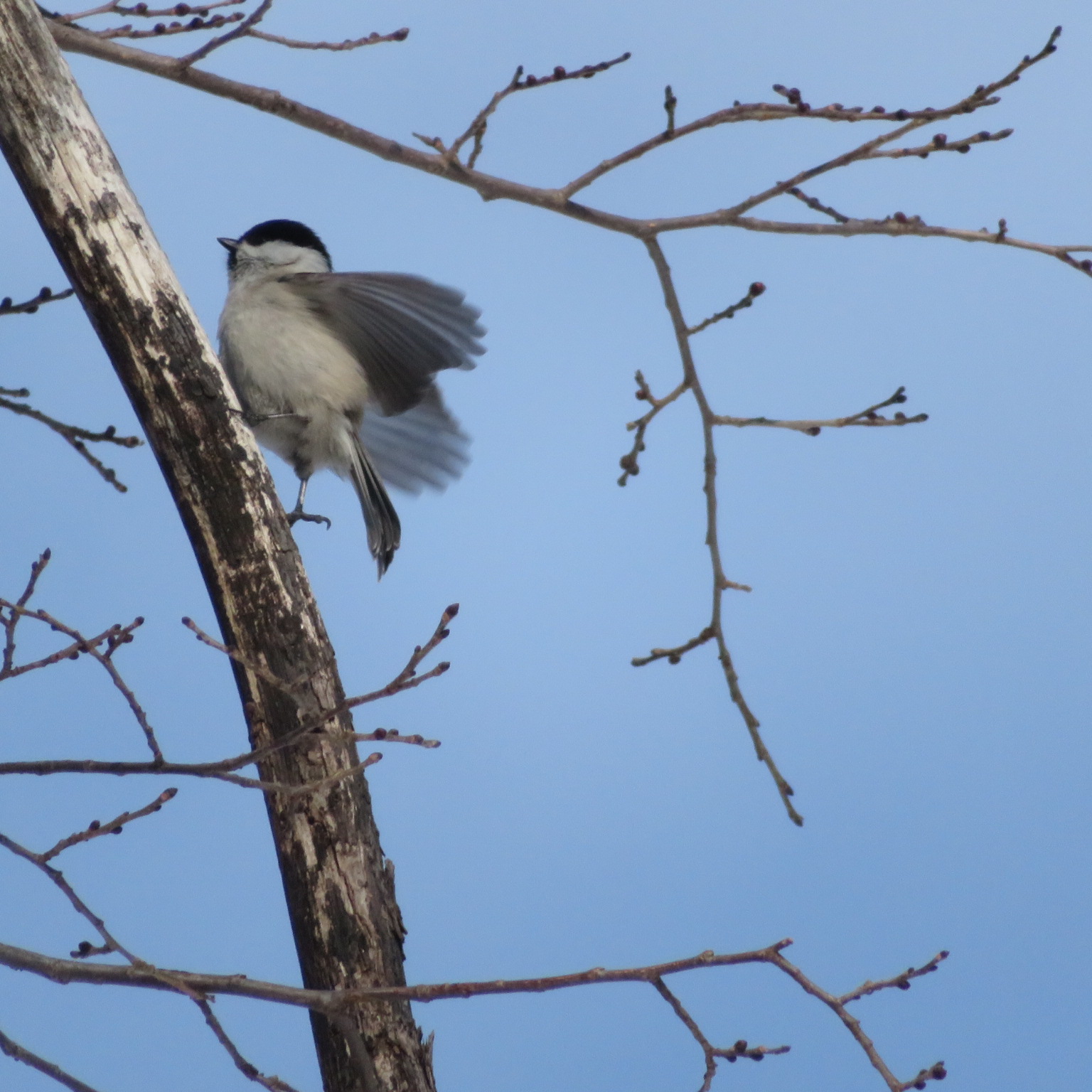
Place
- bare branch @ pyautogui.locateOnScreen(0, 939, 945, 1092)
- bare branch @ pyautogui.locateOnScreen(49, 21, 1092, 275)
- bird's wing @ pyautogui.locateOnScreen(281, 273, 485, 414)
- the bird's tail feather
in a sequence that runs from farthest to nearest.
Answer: the bird's tail feather, bird's wing @ pyautogui.locateOnScreen(281, 273, 485, 414), bare branch @ pyautogui.locateOnScreen(49, 21, 1092, 275), bare branch @ pyautogui.locateOnScreen(0, 939, 945, 1092)

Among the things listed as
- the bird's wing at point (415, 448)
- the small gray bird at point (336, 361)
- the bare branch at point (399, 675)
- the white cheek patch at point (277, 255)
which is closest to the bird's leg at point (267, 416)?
the small gray bird at point (336, 361)

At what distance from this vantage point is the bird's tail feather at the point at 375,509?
2.56 m

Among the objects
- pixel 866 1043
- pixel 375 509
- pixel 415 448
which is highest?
pixel 415 448

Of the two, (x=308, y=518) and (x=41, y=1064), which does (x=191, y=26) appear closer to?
(x=308, y=518)

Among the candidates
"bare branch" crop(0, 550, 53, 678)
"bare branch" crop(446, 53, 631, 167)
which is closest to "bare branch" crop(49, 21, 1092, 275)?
"bare branch" crop(446, 53, 631, 167)

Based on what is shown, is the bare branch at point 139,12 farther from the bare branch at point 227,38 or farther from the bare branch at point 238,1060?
the bare branch at point 238,1060

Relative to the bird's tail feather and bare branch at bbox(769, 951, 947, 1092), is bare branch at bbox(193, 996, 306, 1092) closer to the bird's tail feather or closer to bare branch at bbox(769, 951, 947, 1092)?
bare branch at bbox(769, 951, 947, 1092)

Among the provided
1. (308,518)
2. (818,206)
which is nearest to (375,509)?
(308,518)

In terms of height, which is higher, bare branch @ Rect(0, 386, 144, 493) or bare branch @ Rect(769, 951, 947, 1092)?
bare branch @ Rect(0, 386, 144, 493)

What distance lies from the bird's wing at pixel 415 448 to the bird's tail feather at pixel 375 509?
0.26m

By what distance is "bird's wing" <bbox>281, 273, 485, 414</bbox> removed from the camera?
237cm

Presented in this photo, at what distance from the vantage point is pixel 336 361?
2611 mm

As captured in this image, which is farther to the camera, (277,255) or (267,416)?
(277,255)

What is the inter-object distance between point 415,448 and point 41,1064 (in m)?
1.82
